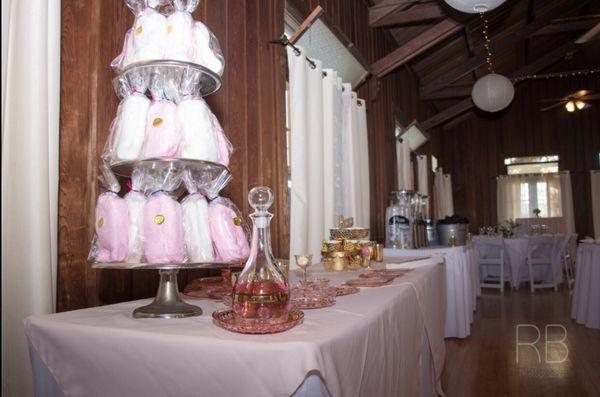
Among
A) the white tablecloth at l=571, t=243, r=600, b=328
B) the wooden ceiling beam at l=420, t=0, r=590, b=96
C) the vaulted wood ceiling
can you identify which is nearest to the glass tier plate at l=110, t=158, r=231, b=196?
the white tablecloth at l=571, t=243, r=600, b=328

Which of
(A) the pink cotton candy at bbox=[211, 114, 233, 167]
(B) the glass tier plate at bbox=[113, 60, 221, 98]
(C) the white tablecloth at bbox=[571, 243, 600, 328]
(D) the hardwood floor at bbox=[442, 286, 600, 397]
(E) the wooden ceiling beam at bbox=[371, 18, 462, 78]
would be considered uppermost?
(E) the wooden ceiling beam at bbox=[371, 18, 462, 78]

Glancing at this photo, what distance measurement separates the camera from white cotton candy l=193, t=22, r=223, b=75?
4.12ft

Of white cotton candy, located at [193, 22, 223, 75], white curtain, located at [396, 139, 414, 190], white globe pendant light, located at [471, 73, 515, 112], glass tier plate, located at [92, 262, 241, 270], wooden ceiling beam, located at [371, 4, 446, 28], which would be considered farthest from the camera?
white globe pendant light, located at [471, 73, 515, 112]

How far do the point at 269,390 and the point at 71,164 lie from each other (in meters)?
1.07

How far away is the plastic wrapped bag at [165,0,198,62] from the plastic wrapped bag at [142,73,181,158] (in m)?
0.12

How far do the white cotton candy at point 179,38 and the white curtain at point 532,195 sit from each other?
10.4 m

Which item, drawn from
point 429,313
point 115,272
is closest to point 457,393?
point 429,313

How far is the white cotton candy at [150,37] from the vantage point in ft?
3.87

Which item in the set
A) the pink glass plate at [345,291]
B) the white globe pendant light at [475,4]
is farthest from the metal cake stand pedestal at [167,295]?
the white globe pendant light at [475,4]

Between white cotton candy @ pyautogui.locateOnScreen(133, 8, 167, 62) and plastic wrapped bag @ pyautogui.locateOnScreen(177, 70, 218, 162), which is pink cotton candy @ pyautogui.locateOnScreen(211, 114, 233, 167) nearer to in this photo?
plastic wrapped bag @ pyautogui.locateOnScreen(177, 70, 218, 162)

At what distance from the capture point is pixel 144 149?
1.12 meters

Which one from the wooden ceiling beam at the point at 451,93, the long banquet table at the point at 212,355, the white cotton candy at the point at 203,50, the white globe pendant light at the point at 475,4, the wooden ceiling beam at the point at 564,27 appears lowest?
the long banquet table at the point at 212,355

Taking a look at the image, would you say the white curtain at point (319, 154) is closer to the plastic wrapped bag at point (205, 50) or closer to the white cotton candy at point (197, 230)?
the plastic wrapped bag at point (205, 50)

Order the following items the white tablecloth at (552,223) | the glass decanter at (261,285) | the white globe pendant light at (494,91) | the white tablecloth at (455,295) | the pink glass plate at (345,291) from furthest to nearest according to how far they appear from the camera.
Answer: the white tablecloth at (552,223) < the white globe pendant light at (494,91) < the white tablecloth at (455,295) < the pink glass plate at (345,291) < the glass decanter at (261,285)
